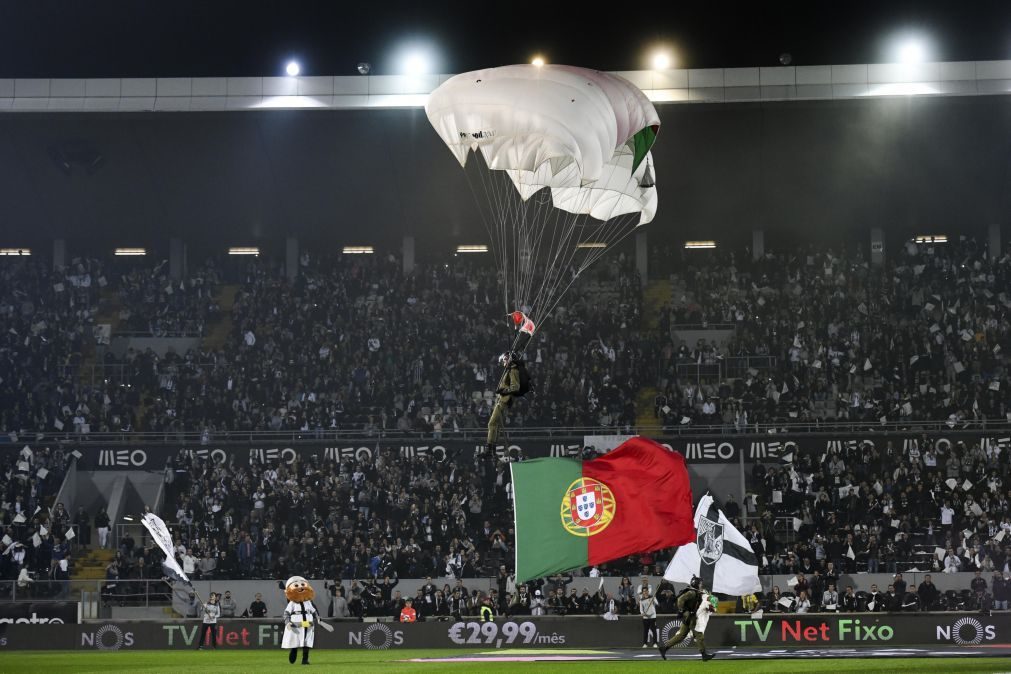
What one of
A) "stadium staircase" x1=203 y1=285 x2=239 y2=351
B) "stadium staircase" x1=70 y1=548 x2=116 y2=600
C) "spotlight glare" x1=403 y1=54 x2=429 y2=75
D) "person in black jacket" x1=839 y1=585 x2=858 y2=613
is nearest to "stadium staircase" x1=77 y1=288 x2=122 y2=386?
"stadium staircase" x1=203 y1=285 x2=239 y2=351

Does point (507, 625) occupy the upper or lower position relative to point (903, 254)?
lower

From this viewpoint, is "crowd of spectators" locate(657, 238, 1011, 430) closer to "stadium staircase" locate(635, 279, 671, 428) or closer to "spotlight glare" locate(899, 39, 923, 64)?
"stadium staircase" locate(635, 279, 671, 428)

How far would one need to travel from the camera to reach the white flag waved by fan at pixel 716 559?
27000 mm

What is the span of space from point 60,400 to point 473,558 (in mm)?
15230

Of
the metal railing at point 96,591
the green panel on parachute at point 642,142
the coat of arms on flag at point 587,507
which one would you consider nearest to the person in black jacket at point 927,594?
the coat of arms on flag at point 587,507

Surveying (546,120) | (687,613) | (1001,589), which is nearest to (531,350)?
(1001,589)

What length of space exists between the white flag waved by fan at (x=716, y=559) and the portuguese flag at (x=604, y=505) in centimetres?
489

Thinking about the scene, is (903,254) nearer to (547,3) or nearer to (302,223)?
(547,3)

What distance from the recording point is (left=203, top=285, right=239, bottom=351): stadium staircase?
43.5 metres

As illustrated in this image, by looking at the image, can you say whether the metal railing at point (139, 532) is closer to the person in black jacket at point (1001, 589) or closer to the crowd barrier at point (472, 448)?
the crowd barrier at point (472, 448)

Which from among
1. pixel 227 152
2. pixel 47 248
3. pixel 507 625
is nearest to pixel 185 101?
pixel 227 152

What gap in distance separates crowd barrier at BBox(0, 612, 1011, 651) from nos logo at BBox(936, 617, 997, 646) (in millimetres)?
21

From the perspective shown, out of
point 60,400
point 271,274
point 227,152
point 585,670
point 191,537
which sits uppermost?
point 227,152

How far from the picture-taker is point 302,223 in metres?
46.0
